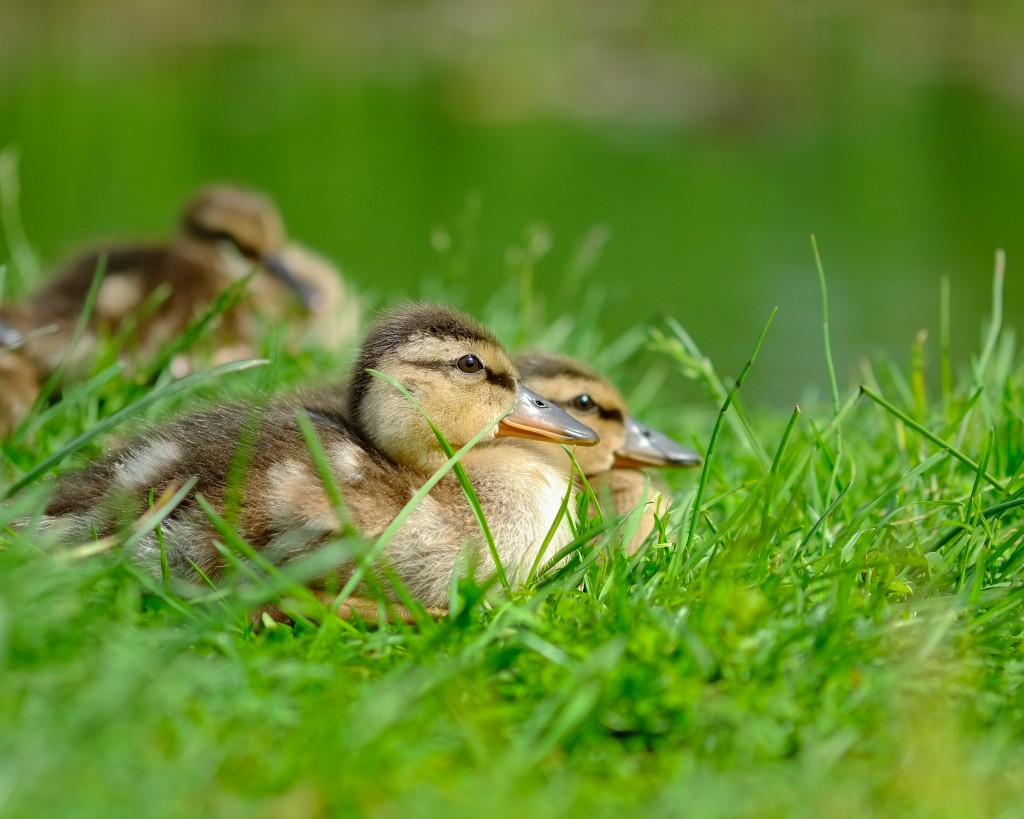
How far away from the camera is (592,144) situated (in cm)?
1623

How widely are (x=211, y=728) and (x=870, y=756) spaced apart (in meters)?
0.91

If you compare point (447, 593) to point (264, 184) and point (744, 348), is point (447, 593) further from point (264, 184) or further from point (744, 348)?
point (264, 184)

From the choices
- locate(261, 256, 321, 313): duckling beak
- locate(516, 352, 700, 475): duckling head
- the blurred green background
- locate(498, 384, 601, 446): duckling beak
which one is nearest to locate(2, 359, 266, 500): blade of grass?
locate(498, 384, 601, 446): duckling beak

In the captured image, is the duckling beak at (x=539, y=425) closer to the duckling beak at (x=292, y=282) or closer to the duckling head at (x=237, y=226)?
the duckling beak at (x=292, y=282)

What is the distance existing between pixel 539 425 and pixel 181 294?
196 cm

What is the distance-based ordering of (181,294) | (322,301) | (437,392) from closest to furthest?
1. (437,392)
2. (181,294)
3. (322,301)

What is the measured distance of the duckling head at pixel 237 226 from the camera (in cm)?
527

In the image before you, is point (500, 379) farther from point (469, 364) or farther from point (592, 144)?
point (592, 144)

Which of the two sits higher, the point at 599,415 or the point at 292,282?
Result: the point at 599,415

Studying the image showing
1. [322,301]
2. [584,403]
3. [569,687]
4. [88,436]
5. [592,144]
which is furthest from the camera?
[592,144]

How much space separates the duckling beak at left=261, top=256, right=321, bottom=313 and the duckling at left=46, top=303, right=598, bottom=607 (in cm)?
222

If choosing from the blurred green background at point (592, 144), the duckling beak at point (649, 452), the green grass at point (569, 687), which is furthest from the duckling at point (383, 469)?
the blurred green background at point (592, 144)

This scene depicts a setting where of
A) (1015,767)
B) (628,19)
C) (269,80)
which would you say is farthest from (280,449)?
(628,19)

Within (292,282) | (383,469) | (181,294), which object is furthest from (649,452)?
(292,282)
